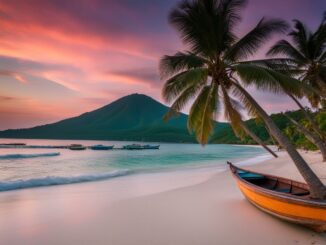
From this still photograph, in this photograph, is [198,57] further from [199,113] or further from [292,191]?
[292,191]

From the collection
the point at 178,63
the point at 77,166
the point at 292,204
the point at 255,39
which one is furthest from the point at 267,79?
the point at 77,166

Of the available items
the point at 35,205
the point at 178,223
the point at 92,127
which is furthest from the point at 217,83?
the point at 92,127

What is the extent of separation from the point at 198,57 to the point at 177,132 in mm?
154216

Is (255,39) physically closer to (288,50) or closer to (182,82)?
(182,82)

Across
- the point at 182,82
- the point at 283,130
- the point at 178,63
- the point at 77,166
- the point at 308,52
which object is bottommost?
the point at 77,166

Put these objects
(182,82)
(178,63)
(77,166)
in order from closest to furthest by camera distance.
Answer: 1. (182,82)
2. (178,63)
3. (77,166)

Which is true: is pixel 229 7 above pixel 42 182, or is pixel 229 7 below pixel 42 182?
above

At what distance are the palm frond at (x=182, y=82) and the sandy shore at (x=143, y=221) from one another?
349 centimetres

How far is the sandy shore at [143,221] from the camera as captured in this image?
4.94 meters

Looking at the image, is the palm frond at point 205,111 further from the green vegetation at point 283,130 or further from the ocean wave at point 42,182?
the ocean wave at point 42,182

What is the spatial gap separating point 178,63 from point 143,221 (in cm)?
507

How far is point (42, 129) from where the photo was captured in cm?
18688

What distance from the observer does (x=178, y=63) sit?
869cm

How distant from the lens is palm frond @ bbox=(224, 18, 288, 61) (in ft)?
26.6
